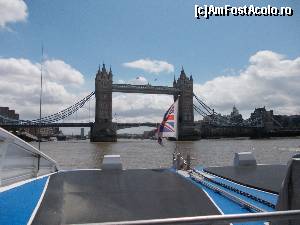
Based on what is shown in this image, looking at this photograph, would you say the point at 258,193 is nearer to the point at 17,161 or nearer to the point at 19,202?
the point at 19,202

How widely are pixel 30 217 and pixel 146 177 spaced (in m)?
4.39

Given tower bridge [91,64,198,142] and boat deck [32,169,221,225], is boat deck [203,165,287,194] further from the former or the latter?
tower bridge [91,64,198,142]

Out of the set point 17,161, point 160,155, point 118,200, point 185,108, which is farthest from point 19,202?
point 185,108

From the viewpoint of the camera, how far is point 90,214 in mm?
5992

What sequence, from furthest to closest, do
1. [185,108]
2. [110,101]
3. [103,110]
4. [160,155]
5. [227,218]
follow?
[185,108], [110,101], [103,110], [160,155], [227,218]

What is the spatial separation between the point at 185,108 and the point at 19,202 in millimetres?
140742

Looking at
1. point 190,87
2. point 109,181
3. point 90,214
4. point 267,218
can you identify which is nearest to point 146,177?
point 109,181

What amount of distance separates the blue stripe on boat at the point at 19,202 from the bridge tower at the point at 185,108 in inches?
4614

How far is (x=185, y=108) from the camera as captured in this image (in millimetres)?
146500

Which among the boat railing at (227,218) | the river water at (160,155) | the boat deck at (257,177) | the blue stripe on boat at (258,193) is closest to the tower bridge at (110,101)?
the river water at (160,155)

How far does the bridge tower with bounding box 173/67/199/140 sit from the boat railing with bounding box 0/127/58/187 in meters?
114

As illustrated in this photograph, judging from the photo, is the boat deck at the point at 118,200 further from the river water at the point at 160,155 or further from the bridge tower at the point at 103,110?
the bridge tower at the point at 103,110

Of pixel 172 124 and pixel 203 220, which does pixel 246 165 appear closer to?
pixel 172 124

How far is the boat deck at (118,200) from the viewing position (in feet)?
19.5
